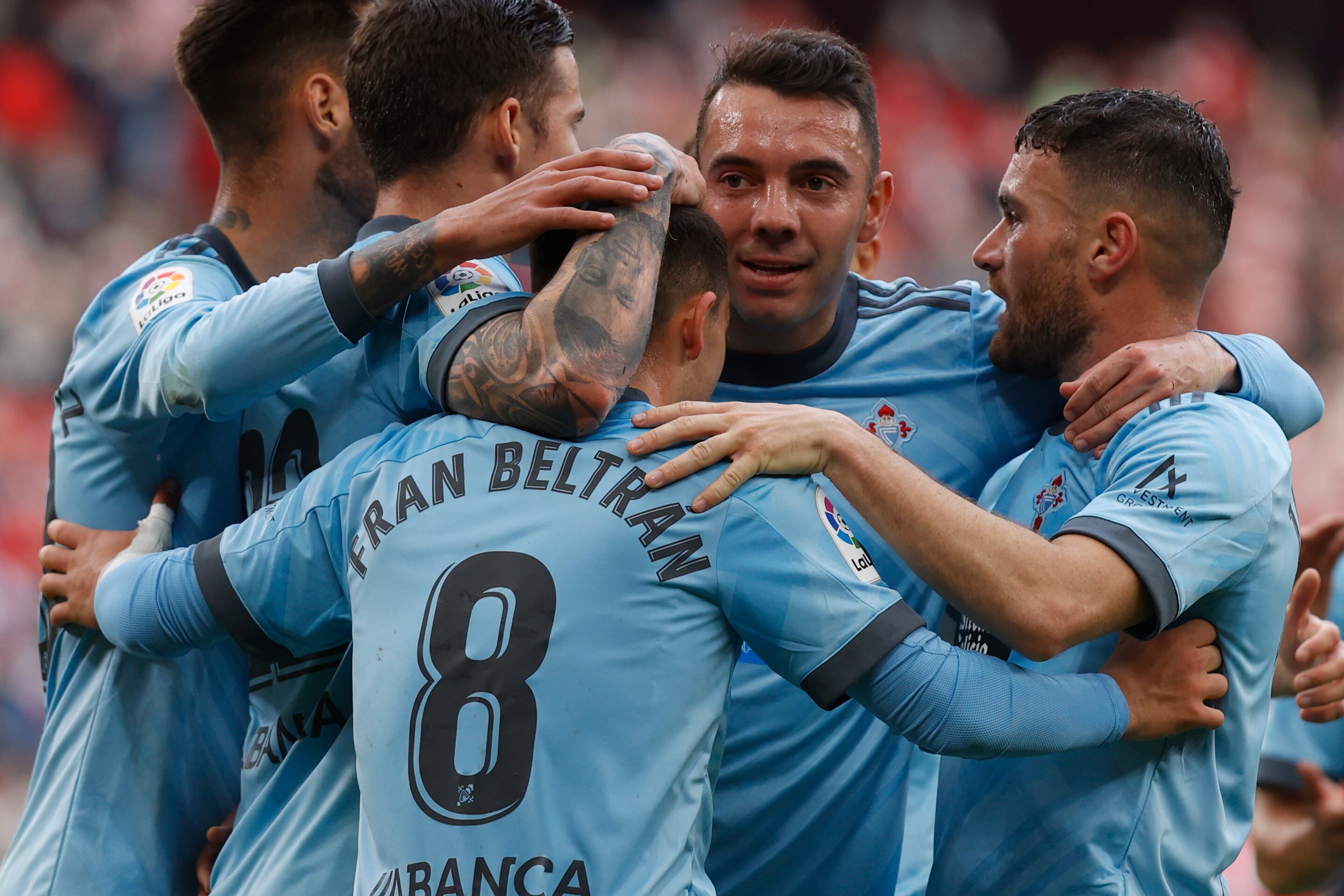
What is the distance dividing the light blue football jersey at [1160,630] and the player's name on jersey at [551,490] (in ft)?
2.67

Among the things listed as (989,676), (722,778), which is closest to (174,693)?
(722,778)

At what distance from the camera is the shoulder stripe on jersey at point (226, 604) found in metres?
2.59

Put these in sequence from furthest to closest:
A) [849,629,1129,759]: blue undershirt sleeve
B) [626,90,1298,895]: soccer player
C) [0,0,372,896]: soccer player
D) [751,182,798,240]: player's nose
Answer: [751,182,798,240]: player's nose < [0,0,372,896]: soccer player < [626,90,1298,895]: soccer player < [849,629,1129,759]: blue undershirt sleeve

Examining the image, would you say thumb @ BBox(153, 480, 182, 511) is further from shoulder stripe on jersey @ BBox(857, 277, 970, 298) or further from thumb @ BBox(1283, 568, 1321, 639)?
thumb @ BBox(1283, 568, 1321, 639)

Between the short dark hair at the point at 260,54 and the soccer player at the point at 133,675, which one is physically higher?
the short dark hair at the point at 260,54

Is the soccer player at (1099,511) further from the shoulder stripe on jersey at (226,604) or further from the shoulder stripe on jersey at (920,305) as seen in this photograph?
the shoulder stripe on jersey at (226,604)

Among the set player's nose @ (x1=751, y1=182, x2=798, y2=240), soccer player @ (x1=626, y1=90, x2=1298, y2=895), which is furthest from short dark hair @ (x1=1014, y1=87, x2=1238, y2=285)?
player's nose @ (x1=751, y1=182, x2=798, y2=240)

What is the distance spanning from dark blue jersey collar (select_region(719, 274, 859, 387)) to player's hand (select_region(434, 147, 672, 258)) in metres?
1.03

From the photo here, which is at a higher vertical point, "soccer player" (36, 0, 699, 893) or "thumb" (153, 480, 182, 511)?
"soccer player" (36, 0, 699, 893)

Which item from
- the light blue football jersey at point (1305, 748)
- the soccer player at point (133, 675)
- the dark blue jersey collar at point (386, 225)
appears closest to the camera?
the dark blue jersey collar at point (386, 225)

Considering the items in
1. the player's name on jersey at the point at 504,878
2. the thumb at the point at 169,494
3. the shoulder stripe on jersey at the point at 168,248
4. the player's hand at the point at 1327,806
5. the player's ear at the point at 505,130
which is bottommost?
the player's hand at the point at 1327,806

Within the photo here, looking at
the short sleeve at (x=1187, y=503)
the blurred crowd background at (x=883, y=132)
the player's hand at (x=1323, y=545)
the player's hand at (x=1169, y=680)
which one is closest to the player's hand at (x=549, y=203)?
the short sleeve at (x=1187, y=503)

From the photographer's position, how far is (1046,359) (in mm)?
3336

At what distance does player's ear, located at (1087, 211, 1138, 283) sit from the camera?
319 centimetres
